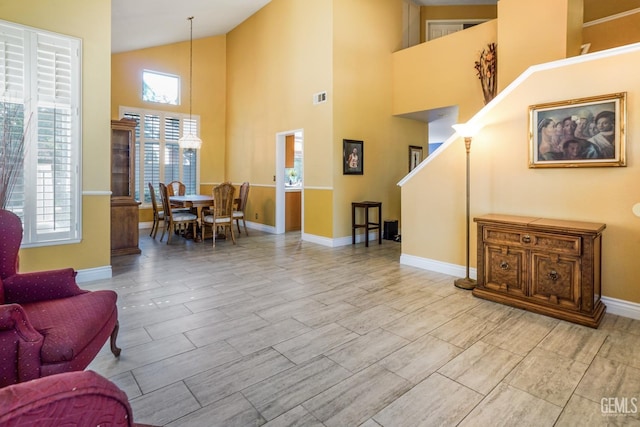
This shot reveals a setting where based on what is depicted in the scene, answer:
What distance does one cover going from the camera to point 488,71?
5535 millimetres

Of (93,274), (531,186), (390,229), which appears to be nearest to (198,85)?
(390,229)

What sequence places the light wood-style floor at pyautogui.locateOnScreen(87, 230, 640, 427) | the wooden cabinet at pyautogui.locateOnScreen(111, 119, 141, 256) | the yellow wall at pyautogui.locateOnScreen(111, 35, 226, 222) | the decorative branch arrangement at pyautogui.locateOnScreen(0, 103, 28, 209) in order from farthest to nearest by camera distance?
the yellow wall at pyautogui.locateOnScreen(111, 35, 226, 222) < the wooden cabinet at pyautogui.locateOnScreen(111, 119, 141, 256) < the decorative branch arrangement at pyautogui.locateOnScreen(0, 103, 28, 209) < the light wood-style floor at pyautogui.locateOnScreen(87, 230, 640, 427)

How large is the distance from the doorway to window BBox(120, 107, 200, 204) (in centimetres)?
260

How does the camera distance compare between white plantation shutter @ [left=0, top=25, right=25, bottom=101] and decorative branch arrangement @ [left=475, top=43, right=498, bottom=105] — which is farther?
decorative branch arrangement @ [left=475, top=43, right=498, bottom=105]

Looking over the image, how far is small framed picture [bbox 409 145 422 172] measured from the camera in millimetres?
7504

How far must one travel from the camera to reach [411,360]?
2273 mm

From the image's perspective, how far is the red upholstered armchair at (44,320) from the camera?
1389 millimetres

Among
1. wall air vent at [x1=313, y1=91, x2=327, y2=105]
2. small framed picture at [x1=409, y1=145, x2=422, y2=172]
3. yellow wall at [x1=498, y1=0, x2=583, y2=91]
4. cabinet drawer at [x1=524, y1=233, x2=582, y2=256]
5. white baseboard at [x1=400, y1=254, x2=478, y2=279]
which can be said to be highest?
yellow wall at [x1=498, y1=0, x2=583, y2=91]

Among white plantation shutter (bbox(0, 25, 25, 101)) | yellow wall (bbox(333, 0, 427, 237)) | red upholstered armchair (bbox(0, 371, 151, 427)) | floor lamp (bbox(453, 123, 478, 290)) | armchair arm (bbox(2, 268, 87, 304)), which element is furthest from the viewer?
yellow wall (bbox(333, 0, 427, 237))

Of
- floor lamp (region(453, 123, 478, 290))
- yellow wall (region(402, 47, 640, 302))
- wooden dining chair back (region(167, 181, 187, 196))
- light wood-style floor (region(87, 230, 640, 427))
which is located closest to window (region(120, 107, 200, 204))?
wooden dining chair back (region(167, 181, 187, 196))

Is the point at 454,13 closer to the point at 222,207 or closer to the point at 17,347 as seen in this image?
the point at 222,207

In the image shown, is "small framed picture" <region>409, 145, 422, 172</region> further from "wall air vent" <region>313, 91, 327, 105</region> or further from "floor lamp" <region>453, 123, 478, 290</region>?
"floor lamp" <region>453, 123, 478, 290</region>

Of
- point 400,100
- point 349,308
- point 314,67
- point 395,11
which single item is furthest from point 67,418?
point 395,11

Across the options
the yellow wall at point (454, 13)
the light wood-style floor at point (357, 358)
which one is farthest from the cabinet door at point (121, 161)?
the yellow wall at point (454, 13)
